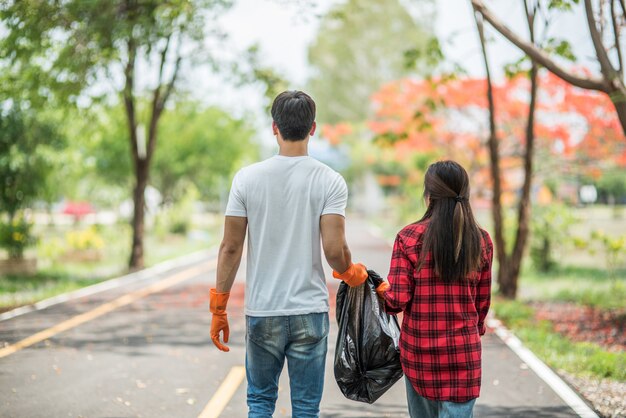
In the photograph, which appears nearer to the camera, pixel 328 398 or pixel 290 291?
pixel 290 291

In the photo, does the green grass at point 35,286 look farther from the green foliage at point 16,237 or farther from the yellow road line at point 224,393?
the yellow road line at point 224,393

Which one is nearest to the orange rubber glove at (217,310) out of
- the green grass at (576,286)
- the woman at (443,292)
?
the woman at (443,292)

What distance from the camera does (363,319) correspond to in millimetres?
3982

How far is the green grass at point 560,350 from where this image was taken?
23.8 feet

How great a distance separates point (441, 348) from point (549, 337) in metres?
5.95

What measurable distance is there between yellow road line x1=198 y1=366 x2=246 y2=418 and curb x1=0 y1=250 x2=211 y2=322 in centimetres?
474

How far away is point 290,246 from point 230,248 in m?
0.33

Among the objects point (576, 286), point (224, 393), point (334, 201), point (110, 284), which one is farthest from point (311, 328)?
point (576, 286)

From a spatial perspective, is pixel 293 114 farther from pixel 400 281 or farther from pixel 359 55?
pixel 359 55

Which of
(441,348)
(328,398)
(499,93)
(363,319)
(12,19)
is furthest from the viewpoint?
(499,93)

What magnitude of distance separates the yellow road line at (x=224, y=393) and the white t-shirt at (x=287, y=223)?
230cm

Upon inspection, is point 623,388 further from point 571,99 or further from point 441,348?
point 571,99

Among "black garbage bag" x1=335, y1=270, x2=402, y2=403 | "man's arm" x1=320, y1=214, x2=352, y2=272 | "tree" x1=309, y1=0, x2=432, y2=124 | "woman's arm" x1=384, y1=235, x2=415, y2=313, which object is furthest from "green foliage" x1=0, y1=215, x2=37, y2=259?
"tree" x1=309, y1=0, x2=432, y2=124

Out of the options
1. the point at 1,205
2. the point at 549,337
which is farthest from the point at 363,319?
the point at 1,205
